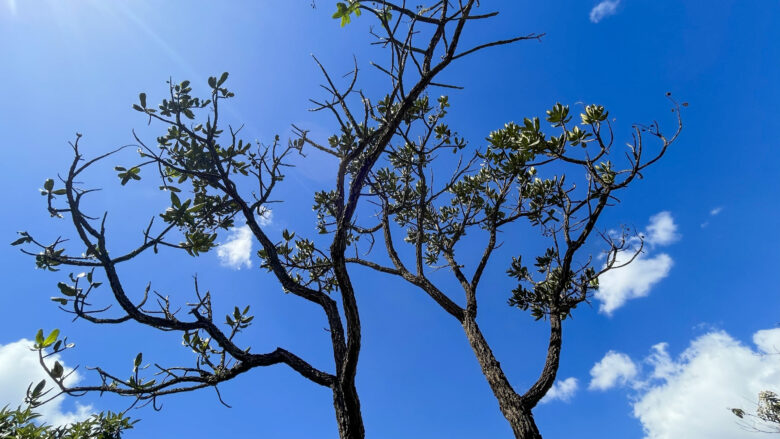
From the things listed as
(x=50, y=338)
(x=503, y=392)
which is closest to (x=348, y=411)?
(x=503, y=392)

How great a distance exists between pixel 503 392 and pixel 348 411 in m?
1.85

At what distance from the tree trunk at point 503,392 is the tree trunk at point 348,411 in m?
1.65

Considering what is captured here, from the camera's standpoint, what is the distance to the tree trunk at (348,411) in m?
3.24

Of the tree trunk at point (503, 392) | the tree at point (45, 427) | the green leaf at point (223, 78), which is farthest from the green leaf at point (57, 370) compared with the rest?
the tree trunk at point (503, 392)

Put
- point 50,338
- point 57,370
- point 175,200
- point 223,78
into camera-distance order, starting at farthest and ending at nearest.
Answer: point 223,78 → point 175,200 → point 57,370 → point 50,338

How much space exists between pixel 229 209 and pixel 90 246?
7.42 ft

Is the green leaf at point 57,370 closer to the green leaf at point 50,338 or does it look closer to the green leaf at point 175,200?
the green leaf at point 50,338

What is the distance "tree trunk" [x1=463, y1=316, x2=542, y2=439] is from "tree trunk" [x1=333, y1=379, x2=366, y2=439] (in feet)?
5.42

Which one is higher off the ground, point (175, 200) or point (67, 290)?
point (175, 200)

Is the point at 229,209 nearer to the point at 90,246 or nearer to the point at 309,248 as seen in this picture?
the point at 309,248

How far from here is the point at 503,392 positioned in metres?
4.00

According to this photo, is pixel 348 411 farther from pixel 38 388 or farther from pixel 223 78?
pixel 223 78

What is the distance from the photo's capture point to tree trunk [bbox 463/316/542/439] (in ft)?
11.9

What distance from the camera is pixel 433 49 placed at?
3.52 metres
